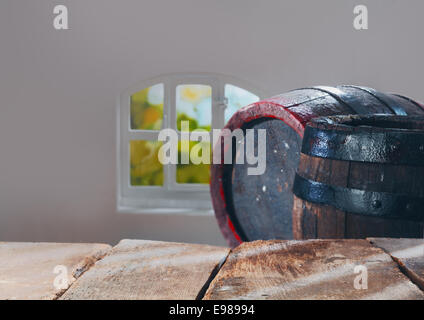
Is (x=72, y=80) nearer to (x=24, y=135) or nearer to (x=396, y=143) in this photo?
(x=24, y=135)

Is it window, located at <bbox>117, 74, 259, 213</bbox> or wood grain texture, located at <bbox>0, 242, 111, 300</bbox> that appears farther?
window, located at <bbox>117, 74, 259, 213</bbox>

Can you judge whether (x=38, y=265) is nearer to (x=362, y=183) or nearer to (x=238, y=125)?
(x=362, y=183)

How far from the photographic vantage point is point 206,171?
3066mm

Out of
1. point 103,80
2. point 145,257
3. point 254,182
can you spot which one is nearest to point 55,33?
point 103,80

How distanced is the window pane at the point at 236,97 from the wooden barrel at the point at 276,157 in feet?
3.81

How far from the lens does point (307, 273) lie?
1.61ft

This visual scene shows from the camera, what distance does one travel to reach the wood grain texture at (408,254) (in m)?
0.48

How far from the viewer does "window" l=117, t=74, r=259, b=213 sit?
296 centimetres

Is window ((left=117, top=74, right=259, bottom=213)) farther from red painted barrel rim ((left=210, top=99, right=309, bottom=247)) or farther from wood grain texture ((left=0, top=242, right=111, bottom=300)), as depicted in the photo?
wood grain texture ((left=0, top=242, right=111, bottom=300))

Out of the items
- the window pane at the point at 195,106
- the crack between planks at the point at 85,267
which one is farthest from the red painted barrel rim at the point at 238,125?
the window pane at the point at 195,106

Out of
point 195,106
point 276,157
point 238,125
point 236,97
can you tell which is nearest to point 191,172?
point 195,106

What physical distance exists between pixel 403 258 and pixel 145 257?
0.94ft

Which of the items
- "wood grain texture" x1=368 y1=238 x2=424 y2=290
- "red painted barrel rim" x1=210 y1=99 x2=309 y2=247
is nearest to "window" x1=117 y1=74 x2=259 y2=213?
"red painted barrel rim" x1=210 y1=99 x2=309 y2=247

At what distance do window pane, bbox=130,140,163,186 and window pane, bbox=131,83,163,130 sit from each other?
12 centimetres
